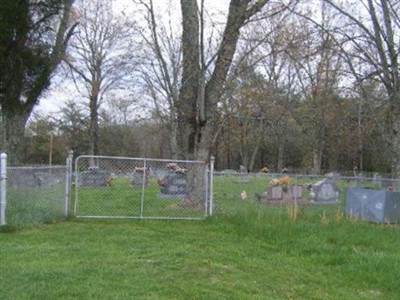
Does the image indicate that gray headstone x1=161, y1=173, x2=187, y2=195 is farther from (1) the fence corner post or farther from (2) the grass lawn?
(1) the fence corner post

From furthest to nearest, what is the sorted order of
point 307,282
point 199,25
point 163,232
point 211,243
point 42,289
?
point 199,25
point 163,232
point 211,243
point 307,282
point 42,289

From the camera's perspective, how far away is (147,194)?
1636 centimetres

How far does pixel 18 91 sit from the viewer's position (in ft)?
43.4

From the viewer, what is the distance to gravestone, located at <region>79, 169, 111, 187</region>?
631 inches

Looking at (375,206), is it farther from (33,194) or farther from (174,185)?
(33,194)

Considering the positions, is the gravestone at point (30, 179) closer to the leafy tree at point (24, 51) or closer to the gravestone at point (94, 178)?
the leafy tree at point (24, 51)

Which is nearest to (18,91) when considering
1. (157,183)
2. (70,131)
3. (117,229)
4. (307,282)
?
(117,229)

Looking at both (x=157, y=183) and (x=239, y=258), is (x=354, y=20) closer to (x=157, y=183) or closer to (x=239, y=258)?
(x=157, y=183)

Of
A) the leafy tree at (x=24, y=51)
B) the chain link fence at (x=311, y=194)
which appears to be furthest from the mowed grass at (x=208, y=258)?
the leafy tree at (x=24, y=51)

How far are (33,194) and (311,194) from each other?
1067cm

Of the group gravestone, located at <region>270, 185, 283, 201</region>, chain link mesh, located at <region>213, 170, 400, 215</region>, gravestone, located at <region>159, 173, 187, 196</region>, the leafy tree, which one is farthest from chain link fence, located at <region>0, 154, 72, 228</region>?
gravestone, located at <region>270, 185, 283, 201</region>

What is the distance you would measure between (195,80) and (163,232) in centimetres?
664

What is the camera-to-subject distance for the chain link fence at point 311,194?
45.8 ft

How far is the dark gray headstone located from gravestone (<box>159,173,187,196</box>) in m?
4.33
